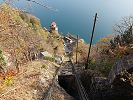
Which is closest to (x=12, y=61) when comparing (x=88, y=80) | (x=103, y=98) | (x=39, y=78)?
(x=39, y=78)

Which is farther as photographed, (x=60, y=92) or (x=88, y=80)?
(x=88, y=80)

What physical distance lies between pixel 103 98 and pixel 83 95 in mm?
3733

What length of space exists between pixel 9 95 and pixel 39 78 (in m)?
8.11

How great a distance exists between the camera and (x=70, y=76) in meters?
29.8

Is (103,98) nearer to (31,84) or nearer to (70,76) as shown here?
(31,84)

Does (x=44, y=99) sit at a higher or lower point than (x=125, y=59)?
lower

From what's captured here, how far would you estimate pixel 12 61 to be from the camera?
2756 cm

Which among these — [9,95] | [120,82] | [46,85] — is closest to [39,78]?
[46,85]

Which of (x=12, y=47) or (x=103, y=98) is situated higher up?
(x=12, y=47)

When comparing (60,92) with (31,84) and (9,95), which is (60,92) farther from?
(9,95)

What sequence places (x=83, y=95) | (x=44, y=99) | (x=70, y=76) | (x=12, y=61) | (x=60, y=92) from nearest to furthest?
(x=44, y=99) < (x=83, y=95) < (x=60, y=92) < (x=12, y=61) < (x=70, y=76)

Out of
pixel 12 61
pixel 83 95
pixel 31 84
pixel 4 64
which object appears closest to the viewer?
pixel 83 95

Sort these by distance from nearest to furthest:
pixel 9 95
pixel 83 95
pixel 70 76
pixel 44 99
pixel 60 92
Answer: pixel 9 95 < pixel 44 99 < pixel 83 95 < pixel 60 92 < pixel 70 76

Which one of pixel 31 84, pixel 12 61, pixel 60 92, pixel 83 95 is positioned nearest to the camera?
pixel 83 95
